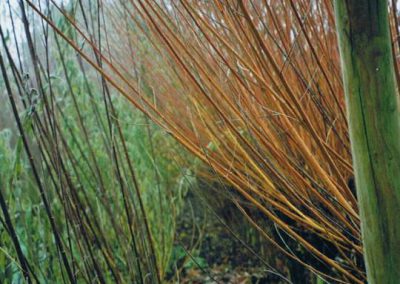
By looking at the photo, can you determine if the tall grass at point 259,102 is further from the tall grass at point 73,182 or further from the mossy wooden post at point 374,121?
the mossy wooden post at point 374,121

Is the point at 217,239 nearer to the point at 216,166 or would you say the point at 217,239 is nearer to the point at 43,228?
the point at 43,228

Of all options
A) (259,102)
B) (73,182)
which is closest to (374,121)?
(259,102)

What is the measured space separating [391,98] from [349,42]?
11cm

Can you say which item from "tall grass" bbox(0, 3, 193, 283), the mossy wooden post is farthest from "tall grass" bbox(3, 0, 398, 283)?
A: the mossy wooden post

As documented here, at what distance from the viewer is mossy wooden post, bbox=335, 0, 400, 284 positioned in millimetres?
744

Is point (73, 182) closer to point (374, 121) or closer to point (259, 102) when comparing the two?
point (259, 102)

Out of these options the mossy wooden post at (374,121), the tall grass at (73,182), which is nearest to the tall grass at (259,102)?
the tall grass at (73,182)

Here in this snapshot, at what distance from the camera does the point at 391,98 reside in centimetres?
76

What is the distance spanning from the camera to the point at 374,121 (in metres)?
0.76

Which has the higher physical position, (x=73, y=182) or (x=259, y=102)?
(x=259, y=102)

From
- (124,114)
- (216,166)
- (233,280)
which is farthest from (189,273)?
(216,166)

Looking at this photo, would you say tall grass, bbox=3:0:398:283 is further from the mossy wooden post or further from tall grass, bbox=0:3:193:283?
the mossy wooden post

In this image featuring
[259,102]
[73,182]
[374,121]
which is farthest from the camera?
[73,182]

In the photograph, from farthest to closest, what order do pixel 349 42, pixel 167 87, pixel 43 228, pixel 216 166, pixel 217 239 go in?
pixel 217 239
pixel 167 87
pixel 43 228
pixel 216 166
pixel 349 42
